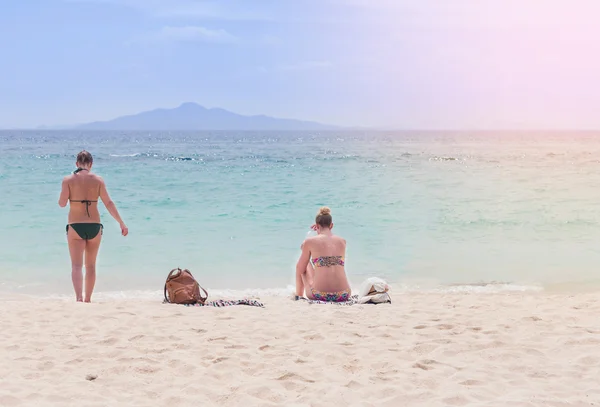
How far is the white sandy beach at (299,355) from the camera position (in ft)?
13.2

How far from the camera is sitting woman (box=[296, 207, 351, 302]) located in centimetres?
Answer: 690

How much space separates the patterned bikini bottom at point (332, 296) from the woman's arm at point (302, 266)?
286 mm

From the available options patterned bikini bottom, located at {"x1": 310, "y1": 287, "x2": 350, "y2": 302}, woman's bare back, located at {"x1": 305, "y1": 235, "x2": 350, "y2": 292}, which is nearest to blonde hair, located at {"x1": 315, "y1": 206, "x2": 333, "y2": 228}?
woman's bare back, located at {"x1": 305, "y1": 235, "x2": 350, "y2": 292}

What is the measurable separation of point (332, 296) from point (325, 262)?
0.40 m

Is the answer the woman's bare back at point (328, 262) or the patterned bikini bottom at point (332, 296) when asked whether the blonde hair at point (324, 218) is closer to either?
the woman's bare back at point (328, 262)

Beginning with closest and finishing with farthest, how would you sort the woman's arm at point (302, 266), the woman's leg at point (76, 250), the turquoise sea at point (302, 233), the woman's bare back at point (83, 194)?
the woman's bare back at point (83, 194) < the woman's leg at point (76, 250) < the woman's arm at point (302, 266) < the turquoise sea at point (302, 233)

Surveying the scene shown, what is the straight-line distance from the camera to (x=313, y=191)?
2242 cm

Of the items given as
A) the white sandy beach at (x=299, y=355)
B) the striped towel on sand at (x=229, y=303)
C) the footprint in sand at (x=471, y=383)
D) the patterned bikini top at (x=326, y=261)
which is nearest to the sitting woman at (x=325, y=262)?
the patterned bikini top at (x=326, y=261)

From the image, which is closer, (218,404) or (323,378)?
(218,404)

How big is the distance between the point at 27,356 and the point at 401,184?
2141cm

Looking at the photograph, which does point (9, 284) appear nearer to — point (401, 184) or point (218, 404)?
point (218, 404)

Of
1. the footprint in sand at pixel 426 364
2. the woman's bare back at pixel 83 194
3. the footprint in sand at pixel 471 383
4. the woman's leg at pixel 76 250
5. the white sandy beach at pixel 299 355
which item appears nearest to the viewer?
the white sandy beach at pixel 299 355

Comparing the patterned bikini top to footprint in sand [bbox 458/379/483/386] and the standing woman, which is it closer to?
the standing woman

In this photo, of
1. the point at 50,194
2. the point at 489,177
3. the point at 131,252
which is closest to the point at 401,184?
the point at 489,177
